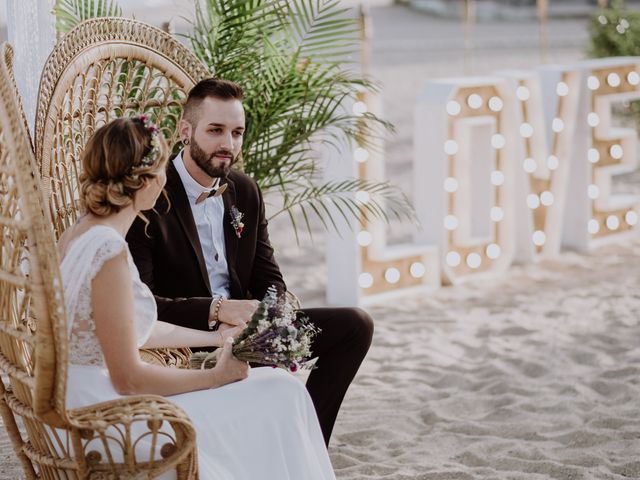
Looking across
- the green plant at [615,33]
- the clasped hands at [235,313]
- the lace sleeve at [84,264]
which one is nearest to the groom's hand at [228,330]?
the clasped hands at [235,313]

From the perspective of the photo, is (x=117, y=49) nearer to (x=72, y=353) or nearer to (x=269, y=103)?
(x=269, y=103)

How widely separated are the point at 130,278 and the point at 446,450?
1.88 metres

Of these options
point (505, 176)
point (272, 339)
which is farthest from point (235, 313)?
point (505, 176)

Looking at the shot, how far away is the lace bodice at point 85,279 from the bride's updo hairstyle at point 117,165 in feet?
0.26

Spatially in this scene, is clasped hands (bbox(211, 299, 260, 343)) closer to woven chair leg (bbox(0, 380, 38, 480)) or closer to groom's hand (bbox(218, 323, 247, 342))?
groom's hand (bbox(218, 323, 247, 342))

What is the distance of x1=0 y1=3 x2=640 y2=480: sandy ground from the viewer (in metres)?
4.12

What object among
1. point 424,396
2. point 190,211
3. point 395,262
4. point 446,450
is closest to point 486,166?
point 395,262

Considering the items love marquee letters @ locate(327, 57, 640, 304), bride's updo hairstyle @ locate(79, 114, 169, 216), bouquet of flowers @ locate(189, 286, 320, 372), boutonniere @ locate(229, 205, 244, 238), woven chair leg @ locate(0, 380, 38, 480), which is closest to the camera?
bride's updo hairstyle @ locate(79, 114, 169, 216)

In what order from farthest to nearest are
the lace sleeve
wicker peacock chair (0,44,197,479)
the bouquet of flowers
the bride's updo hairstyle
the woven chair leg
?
the woven chair leg < the bouquet of flowers < the bride's updo hairstyle < the lace sleeve < wicker peacock chair (0,44,197,479)

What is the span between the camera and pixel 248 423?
2945 millimetres

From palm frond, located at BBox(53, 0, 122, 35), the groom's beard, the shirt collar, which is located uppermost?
palm frond, located at BBox(53, 0, 122, 35)

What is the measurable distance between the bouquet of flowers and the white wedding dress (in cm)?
9

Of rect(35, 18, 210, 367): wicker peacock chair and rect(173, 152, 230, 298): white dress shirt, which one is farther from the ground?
rect(35, 18, 210, 367): wicker peacock chair

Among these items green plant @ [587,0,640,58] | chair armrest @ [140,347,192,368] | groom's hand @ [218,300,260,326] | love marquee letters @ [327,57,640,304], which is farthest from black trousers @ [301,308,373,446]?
green plant @ [587,0,640,58]
